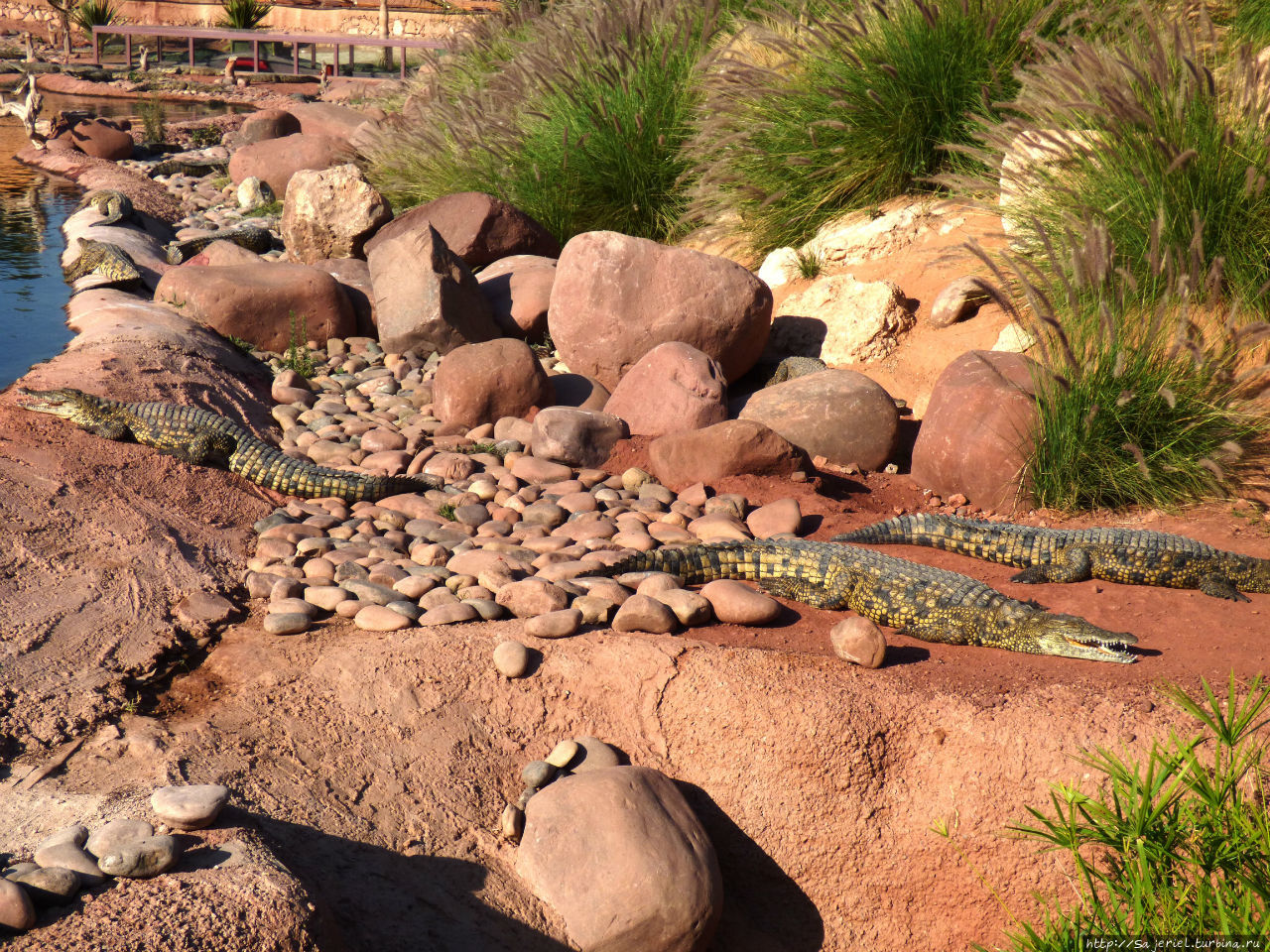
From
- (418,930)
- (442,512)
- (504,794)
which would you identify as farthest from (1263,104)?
(418,930)

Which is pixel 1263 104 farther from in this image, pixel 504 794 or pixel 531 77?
pixel 531 77

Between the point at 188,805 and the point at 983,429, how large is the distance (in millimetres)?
4164

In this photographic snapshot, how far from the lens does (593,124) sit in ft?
29.6

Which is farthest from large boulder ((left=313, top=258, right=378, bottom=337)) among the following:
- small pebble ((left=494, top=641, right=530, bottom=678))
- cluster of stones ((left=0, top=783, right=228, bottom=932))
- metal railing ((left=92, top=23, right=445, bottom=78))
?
metal railing ((left=92, top=23, right=445, bottom=78))

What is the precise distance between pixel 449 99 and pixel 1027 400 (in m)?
8.85

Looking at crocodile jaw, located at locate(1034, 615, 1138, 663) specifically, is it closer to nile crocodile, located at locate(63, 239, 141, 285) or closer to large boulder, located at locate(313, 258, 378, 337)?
large boulder, located at locate(313, 258, 378, 337)

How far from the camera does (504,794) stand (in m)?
3.31

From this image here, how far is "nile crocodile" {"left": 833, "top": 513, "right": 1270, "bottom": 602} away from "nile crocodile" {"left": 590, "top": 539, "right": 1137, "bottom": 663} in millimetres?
535

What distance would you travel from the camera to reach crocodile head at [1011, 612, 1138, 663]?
12.1ft

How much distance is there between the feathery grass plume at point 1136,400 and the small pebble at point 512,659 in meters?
2.87

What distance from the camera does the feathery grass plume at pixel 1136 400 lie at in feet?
16.3

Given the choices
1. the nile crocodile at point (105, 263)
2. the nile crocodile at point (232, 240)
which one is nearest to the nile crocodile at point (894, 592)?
the nile crocodile at point (105, 263)

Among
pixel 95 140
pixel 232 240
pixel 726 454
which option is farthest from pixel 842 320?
pixel 95 140

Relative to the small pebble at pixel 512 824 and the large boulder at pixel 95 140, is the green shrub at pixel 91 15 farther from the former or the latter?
the small pebble at pixel 512 824
